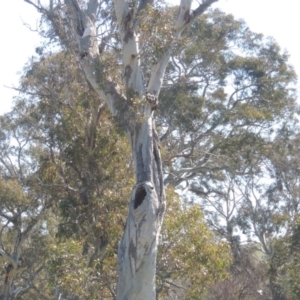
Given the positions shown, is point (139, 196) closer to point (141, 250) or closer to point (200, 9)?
point (141, 250)

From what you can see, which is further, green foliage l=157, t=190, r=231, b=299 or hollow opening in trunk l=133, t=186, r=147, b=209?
green foliage l=157, t=190, r=231, b=299

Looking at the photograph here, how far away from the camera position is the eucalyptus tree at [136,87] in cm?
855

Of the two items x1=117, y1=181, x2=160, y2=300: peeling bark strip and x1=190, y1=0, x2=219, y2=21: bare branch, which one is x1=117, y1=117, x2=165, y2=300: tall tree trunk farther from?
x1=190, y1=0, x2=219, y2=21: bare branch

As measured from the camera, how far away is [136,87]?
9773mm

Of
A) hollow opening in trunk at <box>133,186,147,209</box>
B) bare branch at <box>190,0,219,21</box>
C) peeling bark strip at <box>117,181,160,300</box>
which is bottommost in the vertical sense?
peeling bark strip at <box>117,181,160,300</box>

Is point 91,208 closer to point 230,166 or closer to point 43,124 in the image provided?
point 43,124

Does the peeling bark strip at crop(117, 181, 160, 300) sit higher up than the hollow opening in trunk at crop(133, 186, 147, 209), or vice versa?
the hollow opening in trunk at crop(133, 186, 147, 209)

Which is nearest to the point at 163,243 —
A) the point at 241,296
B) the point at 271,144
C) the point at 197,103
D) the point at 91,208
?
the point at 91,208

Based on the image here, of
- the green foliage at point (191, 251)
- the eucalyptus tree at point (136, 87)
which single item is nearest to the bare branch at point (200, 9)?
the eucalyptus tree at point (136, 87)

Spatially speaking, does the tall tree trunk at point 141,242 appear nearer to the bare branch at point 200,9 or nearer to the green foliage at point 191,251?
the green foliage at point 191,251

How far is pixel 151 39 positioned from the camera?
396 inches

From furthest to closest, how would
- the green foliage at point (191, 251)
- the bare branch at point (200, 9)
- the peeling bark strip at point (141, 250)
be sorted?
the green foliage at point (191, 251) < the bare branch at point (200, 9) < the peeling bark strip at point (141, 250)

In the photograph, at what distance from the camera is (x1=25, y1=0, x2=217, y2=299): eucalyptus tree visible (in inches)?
337

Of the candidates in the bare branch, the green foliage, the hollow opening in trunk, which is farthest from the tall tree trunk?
A: the bare branch
